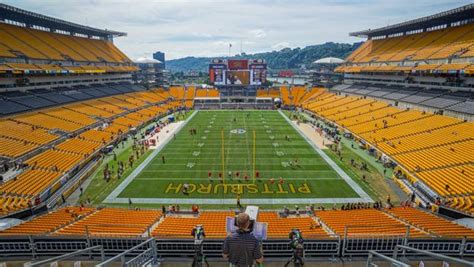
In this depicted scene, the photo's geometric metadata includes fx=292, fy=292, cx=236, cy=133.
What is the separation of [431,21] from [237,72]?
143 feet

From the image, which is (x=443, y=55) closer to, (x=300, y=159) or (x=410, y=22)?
(x=410, y=22)

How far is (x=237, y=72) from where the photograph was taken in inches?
3068

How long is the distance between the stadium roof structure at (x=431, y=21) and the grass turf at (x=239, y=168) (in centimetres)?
3331

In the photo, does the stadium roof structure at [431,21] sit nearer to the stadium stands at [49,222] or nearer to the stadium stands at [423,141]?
the stadium stands at [423,141]

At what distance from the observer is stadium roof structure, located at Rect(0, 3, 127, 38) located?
4994 cm

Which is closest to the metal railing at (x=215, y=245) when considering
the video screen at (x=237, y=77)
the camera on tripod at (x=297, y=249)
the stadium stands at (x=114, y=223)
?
the stadium stands at (x=114, y=223)

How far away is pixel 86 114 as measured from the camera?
45125mm

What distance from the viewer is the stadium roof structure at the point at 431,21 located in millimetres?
47594

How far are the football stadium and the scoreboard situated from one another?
14.2 m

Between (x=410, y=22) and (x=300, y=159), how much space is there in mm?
46234

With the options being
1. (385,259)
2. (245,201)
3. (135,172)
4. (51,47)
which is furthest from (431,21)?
(51,47)

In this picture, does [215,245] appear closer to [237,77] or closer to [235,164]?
[235,164]

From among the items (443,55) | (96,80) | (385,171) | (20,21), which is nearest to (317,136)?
(385,171)

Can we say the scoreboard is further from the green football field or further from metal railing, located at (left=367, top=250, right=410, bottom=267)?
metal railing, located at (left=367, top=250, right=410, bottom=267)
